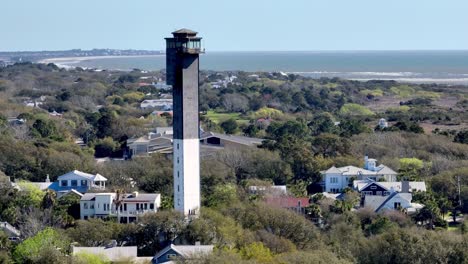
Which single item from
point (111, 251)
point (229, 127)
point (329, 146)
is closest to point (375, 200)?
point (329, 146)

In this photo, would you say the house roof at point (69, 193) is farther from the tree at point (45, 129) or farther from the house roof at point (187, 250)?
the tree at point (45, 129)

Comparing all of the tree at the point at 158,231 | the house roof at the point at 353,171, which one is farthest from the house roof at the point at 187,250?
the house roof at the point at 353,171

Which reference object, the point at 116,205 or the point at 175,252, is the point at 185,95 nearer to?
the point at 116,205

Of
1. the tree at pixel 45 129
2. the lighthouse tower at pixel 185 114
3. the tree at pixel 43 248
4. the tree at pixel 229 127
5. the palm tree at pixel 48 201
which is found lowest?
the tree at pixel 229 127

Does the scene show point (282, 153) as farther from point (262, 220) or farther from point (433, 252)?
point (433, 252)

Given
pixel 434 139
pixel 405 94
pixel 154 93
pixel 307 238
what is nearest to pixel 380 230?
pixel 307 238

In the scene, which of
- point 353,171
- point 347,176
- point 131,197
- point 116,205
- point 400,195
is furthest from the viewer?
point 353,171
